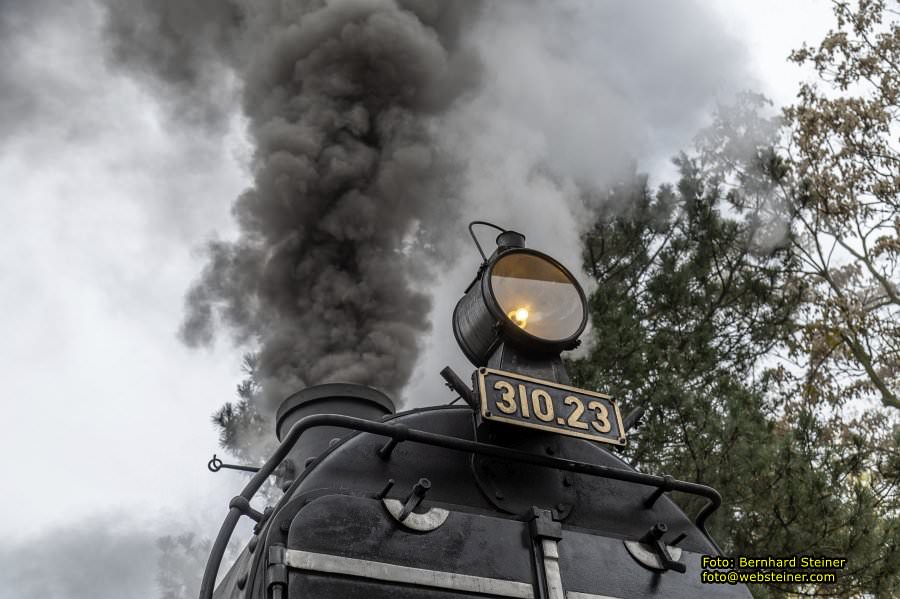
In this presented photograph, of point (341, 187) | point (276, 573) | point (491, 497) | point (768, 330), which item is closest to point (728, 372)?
point (768, 330)

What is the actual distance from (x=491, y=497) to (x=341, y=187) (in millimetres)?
3019

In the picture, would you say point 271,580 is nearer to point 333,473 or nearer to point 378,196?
point 333,473

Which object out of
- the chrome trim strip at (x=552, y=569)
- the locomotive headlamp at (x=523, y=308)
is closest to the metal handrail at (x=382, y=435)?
the chrome trim strip at (x=552, y=569)

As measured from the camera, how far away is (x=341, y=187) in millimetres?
4941

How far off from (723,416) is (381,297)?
337 centimetres

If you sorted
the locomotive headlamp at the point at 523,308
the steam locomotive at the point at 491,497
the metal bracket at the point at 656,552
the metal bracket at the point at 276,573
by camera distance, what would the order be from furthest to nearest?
1. the locomotive headlamp at the point at 523,308
2. the metal bracket at the point at 656,552
3. the steam locomotive at the point at 491,497
4. the metal bracket at the point at 276,573

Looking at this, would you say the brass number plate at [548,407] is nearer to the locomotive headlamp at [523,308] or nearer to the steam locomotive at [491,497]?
the steam locomotive at [491,497]

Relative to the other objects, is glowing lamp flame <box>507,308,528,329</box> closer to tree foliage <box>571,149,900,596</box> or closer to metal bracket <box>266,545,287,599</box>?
metal bracket <box>266,545,287,599</box>

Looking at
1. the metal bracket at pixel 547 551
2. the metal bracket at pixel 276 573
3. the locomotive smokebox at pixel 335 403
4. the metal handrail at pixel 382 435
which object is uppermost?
the locomotive smokebox at pixel 335 403

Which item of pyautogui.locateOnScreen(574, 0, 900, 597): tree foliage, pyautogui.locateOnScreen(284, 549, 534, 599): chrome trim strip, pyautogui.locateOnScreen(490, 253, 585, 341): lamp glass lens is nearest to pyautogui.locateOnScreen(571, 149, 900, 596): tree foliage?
pyautogui.locateOnScreen(574, 0, 900, 597): tree foliage

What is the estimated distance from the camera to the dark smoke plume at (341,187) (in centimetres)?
426

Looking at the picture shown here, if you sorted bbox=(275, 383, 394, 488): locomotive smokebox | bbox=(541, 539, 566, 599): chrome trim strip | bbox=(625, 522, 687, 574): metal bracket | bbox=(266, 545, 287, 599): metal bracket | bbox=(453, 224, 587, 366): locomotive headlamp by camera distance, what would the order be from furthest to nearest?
1. bbox=(275, 383, 394, 488): locomotive smokebox
2. bbox=(453, 224, 587, 366): locomotive headlamp
3. bbox=(625, 522, 687, 574): metal bracket
4. bbox=(541, 539, 566, 599): chrome trim strip
5. bbox=(266, 545, 287, 599): metal bracket

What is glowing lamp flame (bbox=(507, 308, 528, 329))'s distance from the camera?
275 centimetres

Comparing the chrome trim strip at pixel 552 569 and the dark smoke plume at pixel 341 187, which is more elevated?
the dark smoke plume at pixel 341 187
